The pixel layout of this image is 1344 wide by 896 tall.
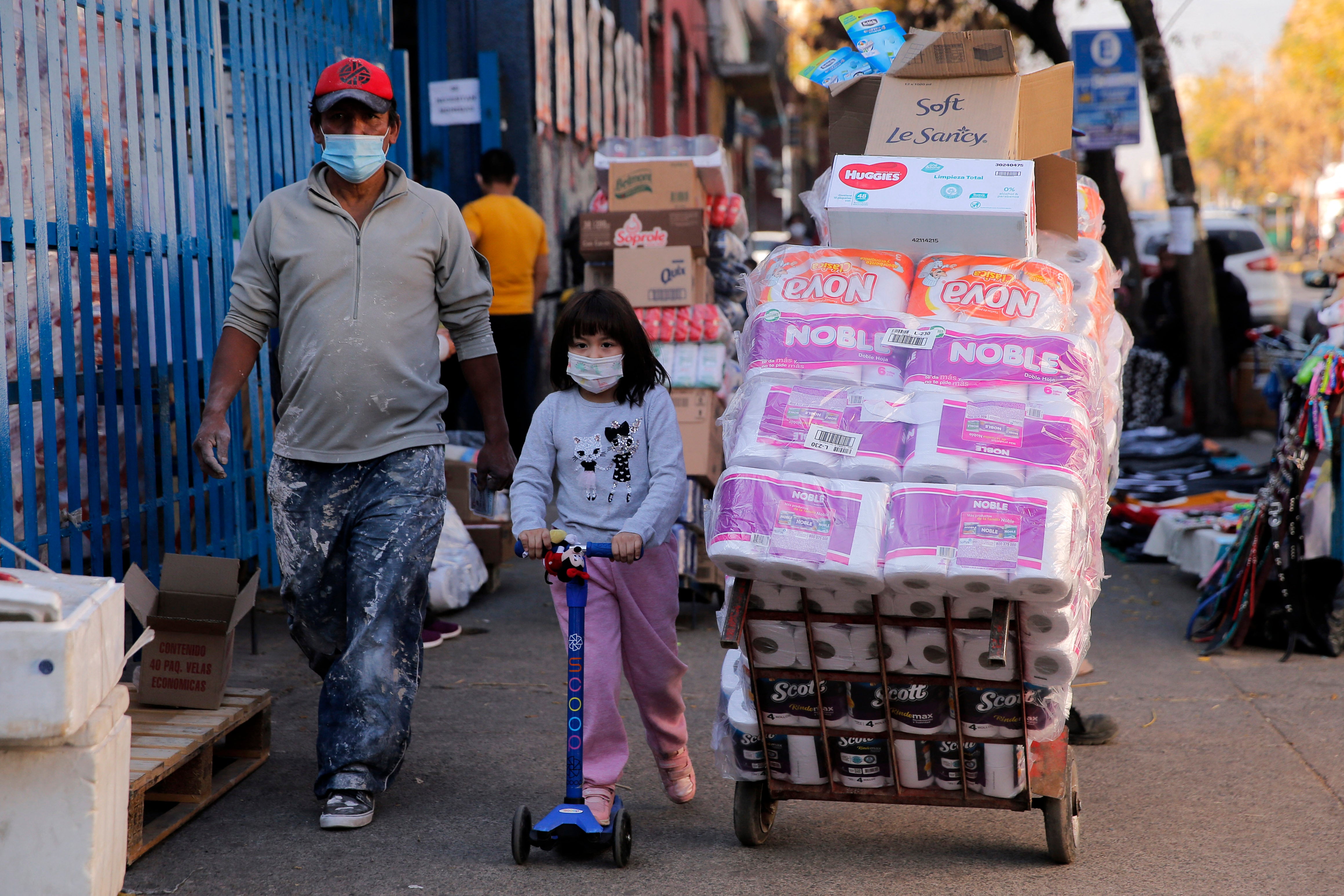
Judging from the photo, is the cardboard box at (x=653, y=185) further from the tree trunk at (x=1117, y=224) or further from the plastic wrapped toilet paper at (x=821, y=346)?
the tree trunk at (x=1117, y=224)

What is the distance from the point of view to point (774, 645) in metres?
3.36

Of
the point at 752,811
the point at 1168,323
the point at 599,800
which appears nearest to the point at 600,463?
the point at 599,800

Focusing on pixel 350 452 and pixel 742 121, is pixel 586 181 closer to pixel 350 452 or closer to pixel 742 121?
pixel 350 452

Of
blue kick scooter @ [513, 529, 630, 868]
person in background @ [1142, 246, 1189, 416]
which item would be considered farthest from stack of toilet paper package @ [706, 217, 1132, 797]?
person in background @ [1142, 246, 1189, 416]

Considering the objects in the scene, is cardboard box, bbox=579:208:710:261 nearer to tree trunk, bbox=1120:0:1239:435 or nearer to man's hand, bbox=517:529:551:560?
man's hand, bbox=517:529:551:560

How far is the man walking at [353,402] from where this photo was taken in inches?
152

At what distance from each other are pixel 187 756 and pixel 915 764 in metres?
2.03

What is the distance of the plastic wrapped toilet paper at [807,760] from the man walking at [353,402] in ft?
3.95

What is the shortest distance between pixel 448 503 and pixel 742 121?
20.8m

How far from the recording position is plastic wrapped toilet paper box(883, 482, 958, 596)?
298 centimetres

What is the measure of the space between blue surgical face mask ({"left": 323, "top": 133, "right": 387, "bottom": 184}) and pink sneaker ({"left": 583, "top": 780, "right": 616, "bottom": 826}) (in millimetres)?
1915

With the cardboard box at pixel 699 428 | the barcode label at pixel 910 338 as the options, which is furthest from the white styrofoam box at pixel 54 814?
the cardboard box at pixel 699 428

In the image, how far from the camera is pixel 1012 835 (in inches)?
149

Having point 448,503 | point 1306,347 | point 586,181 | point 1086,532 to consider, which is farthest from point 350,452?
→ point 586,181
